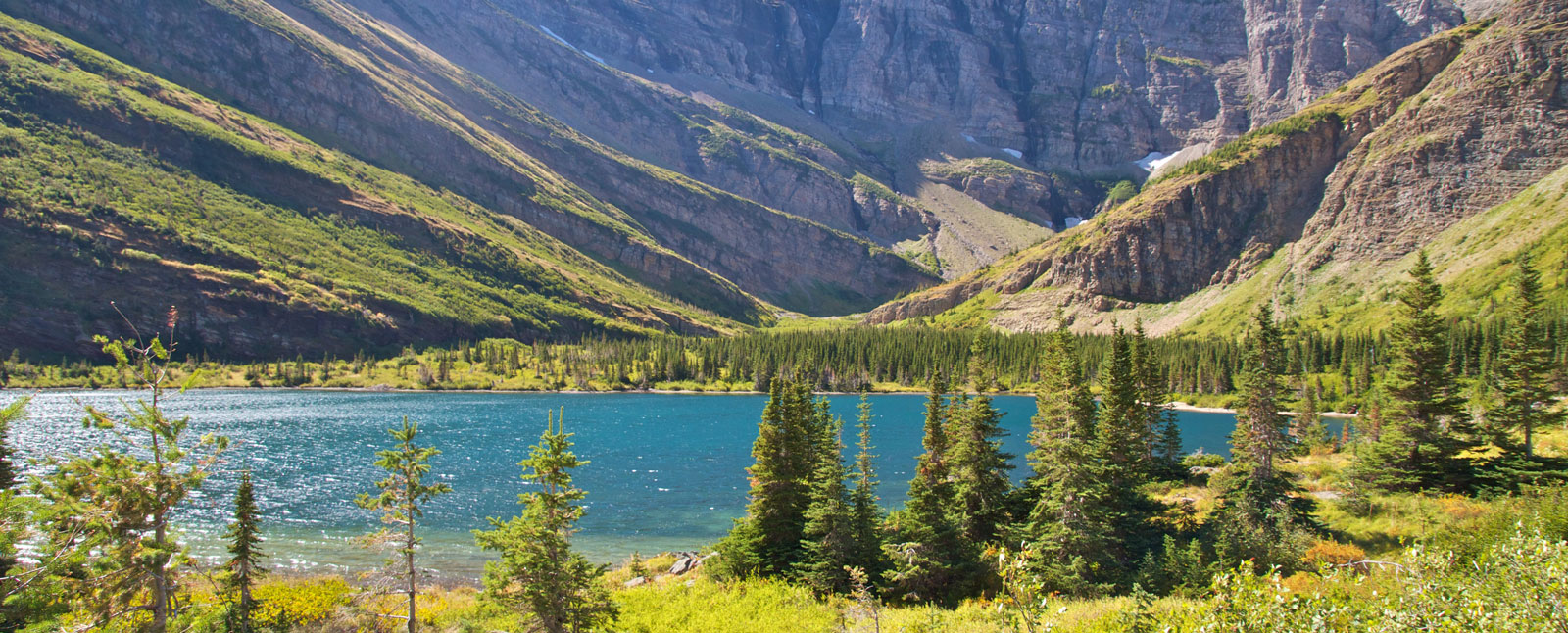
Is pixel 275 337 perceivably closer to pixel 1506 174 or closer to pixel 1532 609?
pixel 1532 609

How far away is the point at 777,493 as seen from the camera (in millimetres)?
32312

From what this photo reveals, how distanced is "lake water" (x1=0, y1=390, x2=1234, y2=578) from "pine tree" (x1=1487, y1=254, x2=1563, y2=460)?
31922 millimetres

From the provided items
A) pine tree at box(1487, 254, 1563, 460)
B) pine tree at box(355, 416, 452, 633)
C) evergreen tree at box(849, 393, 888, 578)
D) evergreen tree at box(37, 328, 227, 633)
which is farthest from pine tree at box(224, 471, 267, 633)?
pine tree at box(1487, 254, 1563, 460)

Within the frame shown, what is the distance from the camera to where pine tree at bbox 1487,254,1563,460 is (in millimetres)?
32031

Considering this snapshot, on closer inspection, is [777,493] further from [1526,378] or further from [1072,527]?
[1526,378]

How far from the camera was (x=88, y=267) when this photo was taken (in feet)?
562

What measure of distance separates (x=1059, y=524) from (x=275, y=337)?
220 meters

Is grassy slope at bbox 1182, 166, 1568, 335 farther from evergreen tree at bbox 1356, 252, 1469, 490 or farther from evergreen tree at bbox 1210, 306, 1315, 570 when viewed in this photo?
evergreen tree at bbox 1210, 306, 1315, 570

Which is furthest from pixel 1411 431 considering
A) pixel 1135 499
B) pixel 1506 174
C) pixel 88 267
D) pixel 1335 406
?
pixel 88 267

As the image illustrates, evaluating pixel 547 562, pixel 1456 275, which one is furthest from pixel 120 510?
pixel 1456 275

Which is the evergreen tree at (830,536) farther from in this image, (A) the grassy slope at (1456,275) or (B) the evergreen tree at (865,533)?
(A) the grassy slope at (1456,275)

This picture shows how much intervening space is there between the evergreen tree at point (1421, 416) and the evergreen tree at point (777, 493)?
27076 millimetres

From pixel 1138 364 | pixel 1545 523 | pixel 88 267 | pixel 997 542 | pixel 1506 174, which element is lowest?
pixel 997 542

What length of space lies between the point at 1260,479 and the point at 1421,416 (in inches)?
378
